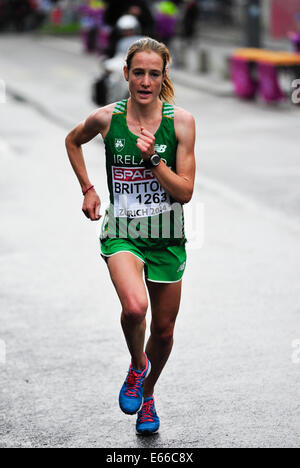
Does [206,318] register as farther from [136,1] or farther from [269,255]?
[136,1]

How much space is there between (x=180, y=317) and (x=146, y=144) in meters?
2.73

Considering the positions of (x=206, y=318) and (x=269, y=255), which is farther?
(x=269, y=255)

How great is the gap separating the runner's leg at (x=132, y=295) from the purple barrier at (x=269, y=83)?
1416 cm

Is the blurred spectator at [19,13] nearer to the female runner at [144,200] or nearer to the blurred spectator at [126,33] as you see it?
the blurred spectator at [126,33]

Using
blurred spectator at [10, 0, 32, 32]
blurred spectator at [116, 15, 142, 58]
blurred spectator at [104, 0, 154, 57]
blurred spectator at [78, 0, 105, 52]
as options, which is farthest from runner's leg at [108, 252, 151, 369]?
blurred spectator at [10, 0, 32, 32]

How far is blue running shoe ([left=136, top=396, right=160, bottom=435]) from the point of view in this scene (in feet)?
15.3

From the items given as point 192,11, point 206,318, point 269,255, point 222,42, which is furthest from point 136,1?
point 222,42

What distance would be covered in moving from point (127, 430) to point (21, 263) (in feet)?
12.0

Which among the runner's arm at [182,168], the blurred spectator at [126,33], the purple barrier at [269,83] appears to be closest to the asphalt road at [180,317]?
the runner's arm at [182,168]

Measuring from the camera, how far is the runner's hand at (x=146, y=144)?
4137 millimetres

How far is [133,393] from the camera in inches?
177

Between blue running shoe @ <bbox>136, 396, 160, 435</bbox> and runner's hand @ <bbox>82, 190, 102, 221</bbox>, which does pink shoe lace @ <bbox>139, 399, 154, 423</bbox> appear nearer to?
blue running shoe @ <bbox>136, 396, 160, 435</bbox>
